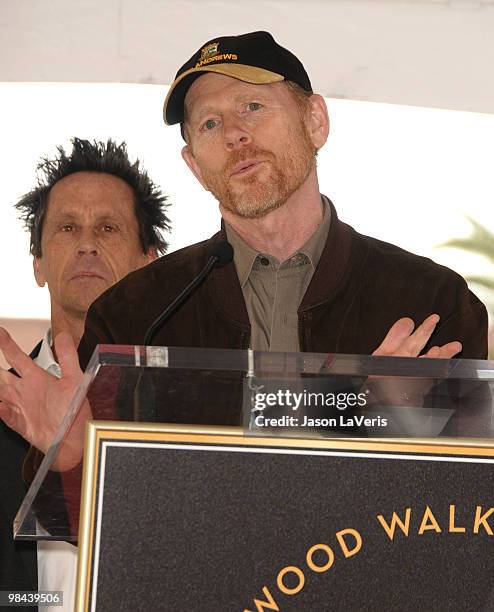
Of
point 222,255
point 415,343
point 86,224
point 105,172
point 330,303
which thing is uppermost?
point 105,172

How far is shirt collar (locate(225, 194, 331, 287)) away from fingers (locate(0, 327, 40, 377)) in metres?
0.93

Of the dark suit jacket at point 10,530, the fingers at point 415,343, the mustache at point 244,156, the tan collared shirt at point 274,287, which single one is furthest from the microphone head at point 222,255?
the dark suit jacket at point 10,530

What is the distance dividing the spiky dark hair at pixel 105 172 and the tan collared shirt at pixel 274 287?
0.78ft

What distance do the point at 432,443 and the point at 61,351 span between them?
386mm

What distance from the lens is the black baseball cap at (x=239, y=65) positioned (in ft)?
6.82

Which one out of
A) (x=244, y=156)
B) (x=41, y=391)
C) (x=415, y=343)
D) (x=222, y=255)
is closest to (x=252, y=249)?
(x=244, y=156)

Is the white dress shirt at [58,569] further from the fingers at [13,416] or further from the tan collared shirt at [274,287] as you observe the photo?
the fingers at [13,416]

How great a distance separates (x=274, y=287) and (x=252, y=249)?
0.34 feet

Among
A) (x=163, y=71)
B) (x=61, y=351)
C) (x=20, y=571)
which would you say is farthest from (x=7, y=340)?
(x=163, y=71)

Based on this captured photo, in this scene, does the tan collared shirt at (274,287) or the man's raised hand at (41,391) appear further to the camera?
the tan collared shirt at (274,287)

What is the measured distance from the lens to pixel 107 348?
0.85m

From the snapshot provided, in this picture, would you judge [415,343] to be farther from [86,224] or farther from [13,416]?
[86,224]

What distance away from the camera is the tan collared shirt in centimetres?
195

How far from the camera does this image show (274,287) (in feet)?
6.61
